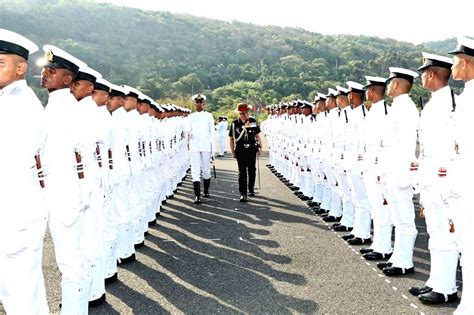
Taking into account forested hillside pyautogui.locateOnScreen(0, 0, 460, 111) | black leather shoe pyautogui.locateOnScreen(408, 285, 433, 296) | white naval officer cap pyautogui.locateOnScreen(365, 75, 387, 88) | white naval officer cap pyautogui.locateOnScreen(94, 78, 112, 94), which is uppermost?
forested hillside pyautogui.locateOnScreen(0, 0, 460, 111)

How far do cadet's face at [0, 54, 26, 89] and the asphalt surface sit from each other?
2.71 metres

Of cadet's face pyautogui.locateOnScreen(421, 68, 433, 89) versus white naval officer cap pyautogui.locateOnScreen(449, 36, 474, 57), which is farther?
cadet's face pyautogui.locateOnScreen(421, 68, 433, 89)

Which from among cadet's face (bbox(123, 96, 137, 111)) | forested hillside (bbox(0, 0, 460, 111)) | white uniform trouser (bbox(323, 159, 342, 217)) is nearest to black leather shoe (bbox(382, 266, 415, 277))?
white uniform trouser (bbox(323, 159, 342, 217))

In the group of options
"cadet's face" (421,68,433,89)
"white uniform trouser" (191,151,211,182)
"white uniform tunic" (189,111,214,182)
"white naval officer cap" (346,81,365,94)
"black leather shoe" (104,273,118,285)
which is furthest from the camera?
"white uniform tunic" (189,111,214,182)

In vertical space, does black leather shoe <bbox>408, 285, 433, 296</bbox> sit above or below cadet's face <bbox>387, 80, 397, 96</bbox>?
below

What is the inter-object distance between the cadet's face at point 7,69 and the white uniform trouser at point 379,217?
491 centimetres

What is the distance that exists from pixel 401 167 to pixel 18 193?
4543 millimetres

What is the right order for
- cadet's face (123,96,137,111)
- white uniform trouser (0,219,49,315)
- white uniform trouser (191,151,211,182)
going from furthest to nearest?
white uniform trouser (191,151,211,182), cadet's face (123,96,137,111), white uniform trouser (0,219,49,315)

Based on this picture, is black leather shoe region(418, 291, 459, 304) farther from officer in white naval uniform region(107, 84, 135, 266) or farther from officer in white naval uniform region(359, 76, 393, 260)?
officer in white naval uniform region(107, 84, 135, 266)

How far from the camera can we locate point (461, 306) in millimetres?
4793

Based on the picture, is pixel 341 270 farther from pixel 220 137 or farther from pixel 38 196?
pixel 220 137

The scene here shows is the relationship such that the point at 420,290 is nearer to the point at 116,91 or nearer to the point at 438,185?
the point at 438,185

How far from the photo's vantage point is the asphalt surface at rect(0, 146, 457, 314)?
5.54 m

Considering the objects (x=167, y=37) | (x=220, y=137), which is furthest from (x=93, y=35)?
A: (x=220, y=137)
